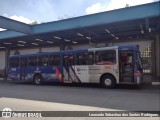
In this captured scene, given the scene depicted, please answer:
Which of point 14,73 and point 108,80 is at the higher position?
point 14,73

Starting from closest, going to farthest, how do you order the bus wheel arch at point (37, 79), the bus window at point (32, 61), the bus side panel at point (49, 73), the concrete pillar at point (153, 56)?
the bus side panel at point (49, 73) < the bus wheel arch at point (37, 79) < the bus window at point (32, 61) < the concrete pillar at point (153, 56)

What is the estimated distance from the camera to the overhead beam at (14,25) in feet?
61.4

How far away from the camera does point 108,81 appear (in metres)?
16.0

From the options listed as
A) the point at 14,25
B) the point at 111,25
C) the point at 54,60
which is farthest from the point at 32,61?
the point at 111,25

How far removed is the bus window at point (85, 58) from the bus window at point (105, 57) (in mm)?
502

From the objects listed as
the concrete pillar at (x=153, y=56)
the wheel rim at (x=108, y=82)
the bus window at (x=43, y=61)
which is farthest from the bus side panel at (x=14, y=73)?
the concrete pillar at (x=153, y=56)

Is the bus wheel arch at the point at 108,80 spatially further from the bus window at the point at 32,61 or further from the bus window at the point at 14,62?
the bus window at the point at 14,62

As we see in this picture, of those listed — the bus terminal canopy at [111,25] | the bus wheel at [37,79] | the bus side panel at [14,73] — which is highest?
the bus terminal canopy at [111,25]

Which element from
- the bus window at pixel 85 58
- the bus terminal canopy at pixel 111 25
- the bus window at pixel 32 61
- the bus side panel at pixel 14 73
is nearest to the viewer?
the bus terminal canopy at pixel 111 25

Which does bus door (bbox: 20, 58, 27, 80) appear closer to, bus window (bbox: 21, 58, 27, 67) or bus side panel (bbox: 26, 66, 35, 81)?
bus window (bbox: 21, 58, 27, 67)

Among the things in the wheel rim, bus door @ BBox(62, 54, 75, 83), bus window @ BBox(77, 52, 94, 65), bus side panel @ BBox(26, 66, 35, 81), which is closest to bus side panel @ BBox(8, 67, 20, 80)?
bus side panel @ BBox(26, 66, 35, 81)

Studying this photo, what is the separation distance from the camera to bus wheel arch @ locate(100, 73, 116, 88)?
1575cm

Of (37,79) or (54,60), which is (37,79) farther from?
(54,60)

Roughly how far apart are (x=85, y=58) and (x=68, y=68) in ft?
5.79
